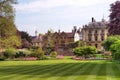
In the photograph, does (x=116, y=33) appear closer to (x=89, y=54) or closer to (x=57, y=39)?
(x=89, y=54)

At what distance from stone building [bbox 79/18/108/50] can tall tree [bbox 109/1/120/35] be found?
69.3 m

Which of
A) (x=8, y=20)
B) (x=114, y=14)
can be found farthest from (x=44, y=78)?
(x=114, y=14)

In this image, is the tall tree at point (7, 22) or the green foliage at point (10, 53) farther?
the green foliage at point (10, 53)

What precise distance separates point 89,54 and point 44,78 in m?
60.1

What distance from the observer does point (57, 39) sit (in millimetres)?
143500

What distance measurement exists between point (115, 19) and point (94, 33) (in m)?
71.4

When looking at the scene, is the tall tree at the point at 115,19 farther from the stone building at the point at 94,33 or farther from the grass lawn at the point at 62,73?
the stone building at the point at 94,33

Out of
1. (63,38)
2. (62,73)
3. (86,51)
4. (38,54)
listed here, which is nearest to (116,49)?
(62,73)

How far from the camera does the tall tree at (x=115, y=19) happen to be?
238ft

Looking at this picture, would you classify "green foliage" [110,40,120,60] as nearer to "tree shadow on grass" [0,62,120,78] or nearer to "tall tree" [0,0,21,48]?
"tree shadow on grass" [0,62,120,78]

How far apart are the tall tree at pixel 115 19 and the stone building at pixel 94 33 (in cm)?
6930

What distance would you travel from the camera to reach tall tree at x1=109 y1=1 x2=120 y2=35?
72.4 meters

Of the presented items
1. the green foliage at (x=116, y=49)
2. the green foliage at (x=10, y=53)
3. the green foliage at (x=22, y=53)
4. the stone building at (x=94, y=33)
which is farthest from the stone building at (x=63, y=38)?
the green foliage at (x=116, y=49)

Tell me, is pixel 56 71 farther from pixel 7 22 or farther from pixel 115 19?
pixel 115 19
